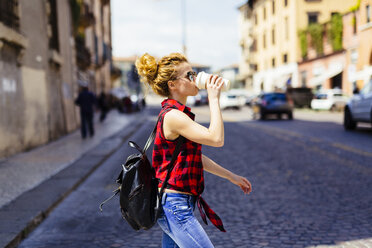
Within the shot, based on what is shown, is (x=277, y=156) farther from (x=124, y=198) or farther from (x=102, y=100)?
(x=102, y=100)

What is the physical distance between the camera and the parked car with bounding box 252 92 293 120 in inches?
854

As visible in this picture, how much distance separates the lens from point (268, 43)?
55.9 metres

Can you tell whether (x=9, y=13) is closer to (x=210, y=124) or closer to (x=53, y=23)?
(x=53, y=23)

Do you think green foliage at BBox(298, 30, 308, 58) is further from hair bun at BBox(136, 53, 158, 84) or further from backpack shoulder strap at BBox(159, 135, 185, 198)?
backpack shoulder strap at BBox(159, 135, 185, 198)

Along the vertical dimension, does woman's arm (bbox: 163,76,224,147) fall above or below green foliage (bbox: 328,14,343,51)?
below

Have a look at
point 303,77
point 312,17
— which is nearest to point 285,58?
point 312,17

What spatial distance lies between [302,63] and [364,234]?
41.7 metres

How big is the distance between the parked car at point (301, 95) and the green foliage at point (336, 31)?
4.46 metres

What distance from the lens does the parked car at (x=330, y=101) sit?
29.0 m

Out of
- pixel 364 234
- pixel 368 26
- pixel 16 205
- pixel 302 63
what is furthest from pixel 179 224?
pixel 302 63

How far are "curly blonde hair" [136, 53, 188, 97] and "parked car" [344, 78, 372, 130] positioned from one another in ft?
38.4

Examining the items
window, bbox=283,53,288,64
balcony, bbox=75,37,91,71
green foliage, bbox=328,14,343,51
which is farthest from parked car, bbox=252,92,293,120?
window, bbox=283,53,288,64

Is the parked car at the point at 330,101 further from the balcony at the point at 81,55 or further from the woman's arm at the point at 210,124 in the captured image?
the woman's arm at the point at 210,124

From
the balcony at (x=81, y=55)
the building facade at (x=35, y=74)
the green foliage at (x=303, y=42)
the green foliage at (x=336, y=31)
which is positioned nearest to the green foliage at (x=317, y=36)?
the green foliage at (x=303, y=42)
